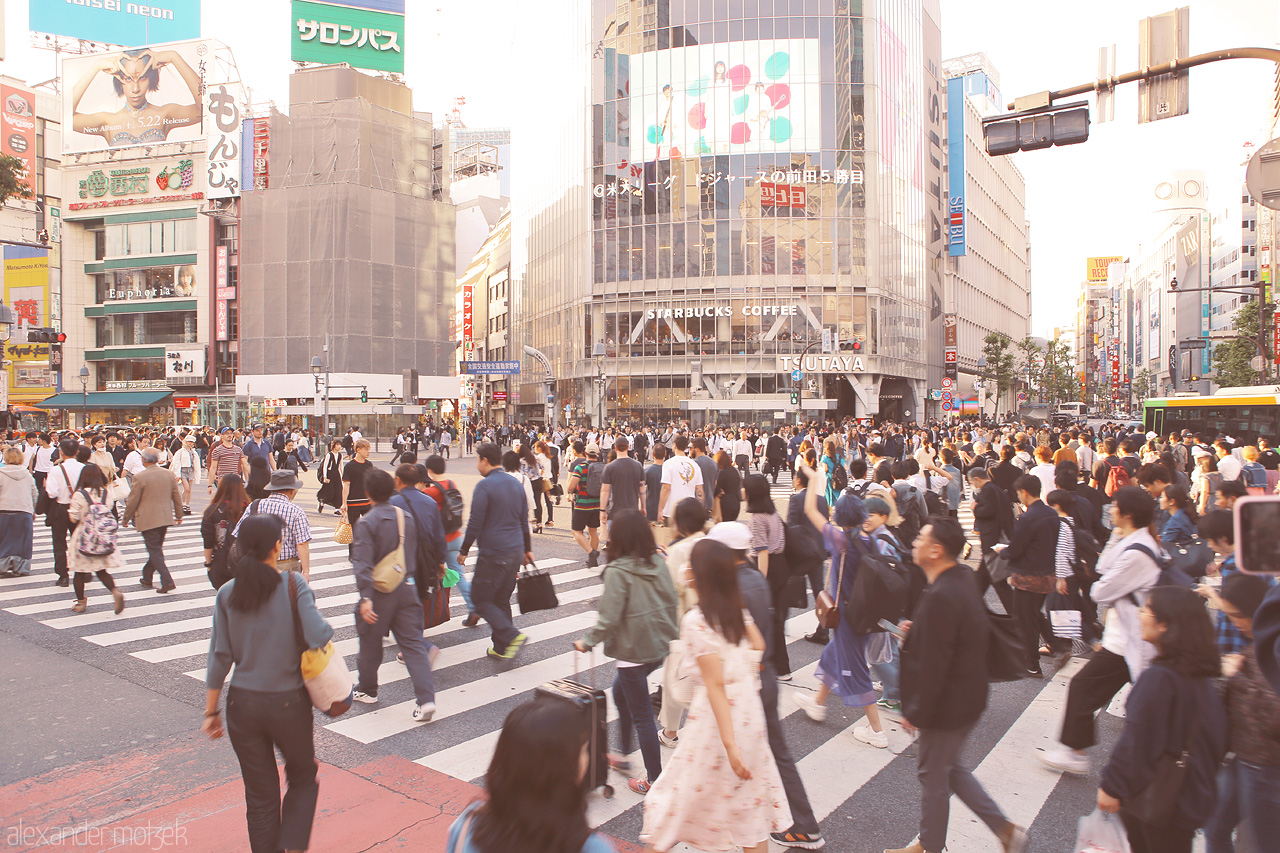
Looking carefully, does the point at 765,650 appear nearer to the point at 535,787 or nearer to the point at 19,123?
the point at 535,787

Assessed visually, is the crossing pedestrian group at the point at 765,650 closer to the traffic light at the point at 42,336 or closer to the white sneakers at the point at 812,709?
the white sneakers at the point at 812,709

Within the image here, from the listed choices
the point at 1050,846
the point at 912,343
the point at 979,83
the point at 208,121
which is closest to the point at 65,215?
the point at 208,121

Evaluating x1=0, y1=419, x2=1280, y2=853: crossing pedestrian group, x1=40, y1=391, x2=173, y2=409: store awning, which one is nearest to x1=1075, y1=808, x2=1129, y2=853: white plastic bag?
x1=0, y1=419, x2=1280, y2=853: crossing pedestrian group

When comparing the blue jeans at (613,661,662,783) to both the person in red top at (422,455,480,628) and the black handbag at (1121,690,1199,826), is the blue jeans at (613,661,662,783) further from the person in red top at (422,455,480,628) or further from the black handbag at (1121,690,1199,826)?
the person in red top at (422,455,480,628)

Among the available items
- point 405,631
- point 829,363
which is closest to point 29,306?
point 829,363

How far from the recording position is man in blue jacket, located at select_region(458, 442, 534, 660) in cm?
699

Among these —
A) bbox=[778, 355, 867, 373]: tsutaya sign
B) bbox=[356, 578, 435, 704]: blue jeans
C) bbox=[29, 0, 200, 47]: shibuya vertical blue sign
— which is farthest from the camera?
bbox=[29, 0, 200, 47]: shibuya vertical blue sign

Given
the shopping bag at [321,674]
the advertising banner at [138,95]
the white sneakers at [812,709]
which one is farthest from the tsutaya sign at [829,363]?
the advertising banner at [138,95]

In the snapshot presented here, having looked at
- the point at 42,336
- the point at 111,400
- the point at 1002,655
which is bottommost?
the point at 1002,655

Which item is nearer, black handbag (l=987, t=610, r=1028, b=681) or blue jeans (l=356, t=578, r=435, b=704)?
black handbag (l=987, t=610, r=1028, b=681)

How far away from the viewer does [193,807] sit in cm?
451

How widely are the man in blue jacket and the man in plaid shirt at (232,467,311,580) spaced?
142 cm

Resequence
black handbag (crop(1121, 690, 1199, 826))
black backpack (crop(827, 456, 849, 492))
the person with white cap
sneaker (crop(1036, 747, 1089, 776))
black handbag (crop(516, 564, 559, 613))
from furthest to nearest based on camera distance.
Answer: the person with white cap
black backpack (crop(827, 456, 849, 492))
black handbag (crop(516, 564, 559, 613))
sneaker (crop(1036, 747, 1089, 776))
black handbag (crop(1121, 690, 1199, 826))

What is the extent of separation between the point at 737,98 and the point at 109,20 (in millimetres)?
55303
